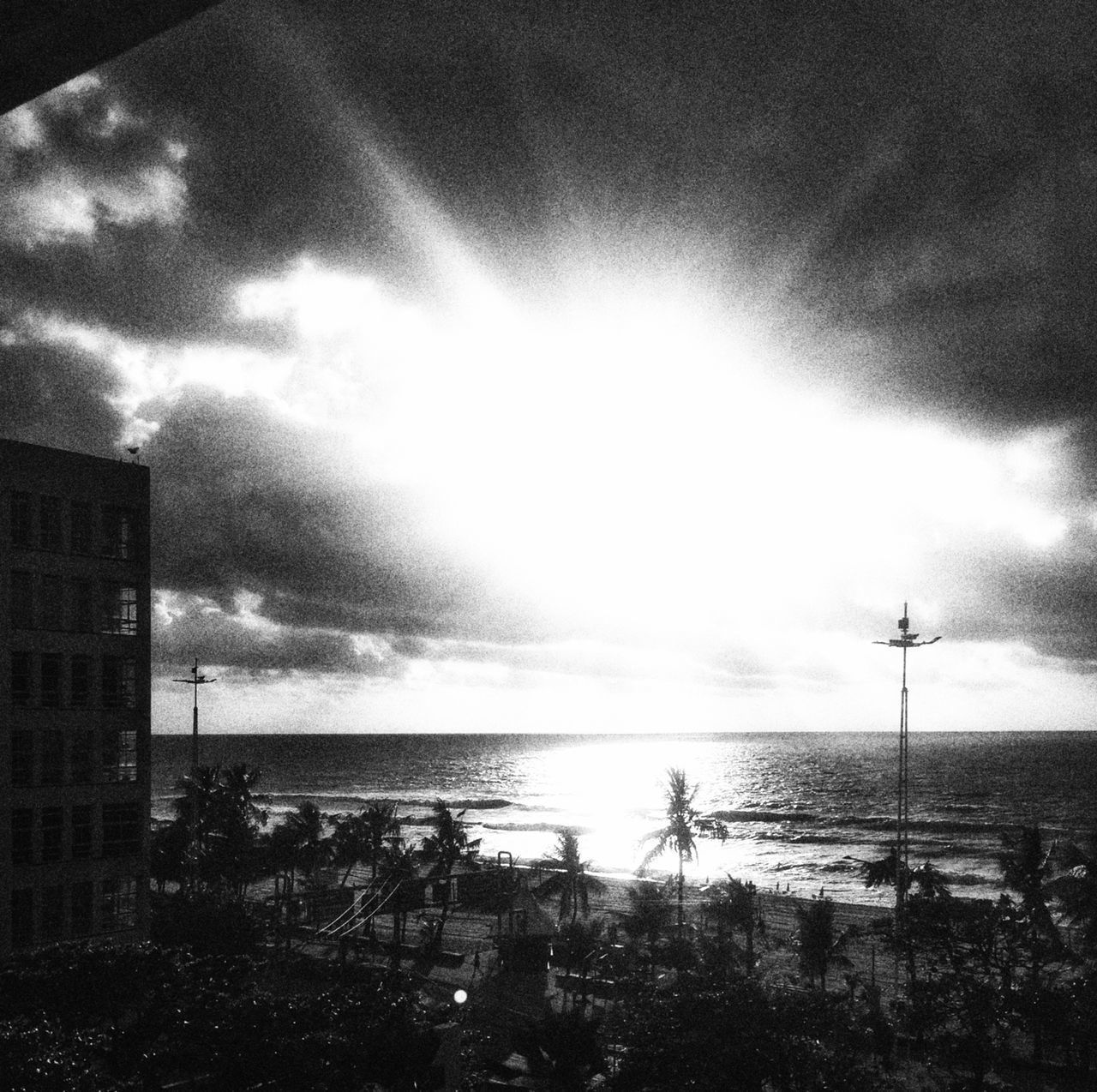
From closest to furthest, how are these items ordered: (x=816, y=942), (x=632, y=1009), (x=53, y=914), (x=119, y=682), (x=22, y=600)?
1. (x=632, y=1009)
2. (x=53, y=914)
3. (x=22, y=600)
4. (x=119, y=682)
5. (x=816, y=942)

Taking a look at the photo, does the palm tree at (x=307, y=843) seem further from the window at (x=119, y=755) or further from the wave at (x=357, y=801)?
the wave at (x=357, y=801)

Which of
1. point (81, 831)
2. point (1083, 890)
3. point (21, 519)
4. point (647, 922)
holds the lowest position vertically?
point (647, 922)

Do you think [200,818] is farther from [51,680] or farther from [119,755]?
[51,680]

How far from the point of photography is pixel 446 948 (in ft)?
190

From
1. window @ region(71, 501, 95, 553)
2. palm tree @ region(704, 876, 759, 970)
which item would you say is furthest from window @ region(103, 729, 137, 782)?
palm tree @ region(704, 876, 759, 970)

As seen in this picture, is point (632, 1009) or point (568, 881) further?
point (568, 881)

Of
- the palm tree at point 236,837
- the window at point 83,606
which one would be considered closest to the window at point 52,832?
the window at point 83,606

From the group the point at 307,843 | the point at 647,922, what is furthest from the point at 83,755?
the point at 647,922

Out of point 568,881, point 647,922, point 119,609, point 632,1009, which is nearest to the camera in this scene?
point 632,1009

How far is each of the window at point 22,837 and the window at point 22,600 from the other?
295 inches

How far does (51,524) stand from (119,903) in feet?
54.3

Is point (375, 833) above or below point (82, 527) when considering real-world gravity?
below

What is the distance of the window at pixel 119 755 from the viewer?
143 ft

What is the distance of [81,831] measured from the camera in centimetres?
4203
